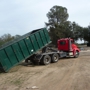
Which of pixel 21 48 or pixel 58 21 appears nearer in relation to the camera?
pixel 21 48

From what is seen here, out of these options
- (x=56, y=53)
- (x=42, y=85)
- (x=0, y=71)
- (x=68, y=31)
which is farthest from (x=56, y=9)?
(x=42, y=85)

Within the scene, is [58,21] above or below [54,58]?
below

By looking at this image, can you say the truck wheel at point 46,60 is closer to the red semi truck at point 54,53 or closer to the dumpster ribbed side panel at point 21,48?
the red semi truck at point 54,53

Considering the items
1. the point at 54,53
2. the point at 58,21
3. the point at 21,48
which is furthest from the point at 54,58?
the point at 58,21

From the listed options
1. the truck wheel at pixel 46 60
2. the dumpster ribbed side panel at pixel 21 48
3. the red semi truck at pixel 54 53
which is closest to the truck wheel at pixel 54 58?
the red semi truck at pixel 54 53

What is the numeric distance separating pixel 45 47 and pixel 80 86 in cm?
1022

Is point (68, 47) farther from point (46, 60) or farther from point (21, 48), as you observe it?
point (21, 48)

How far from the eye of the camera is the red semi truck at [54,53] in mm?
18050

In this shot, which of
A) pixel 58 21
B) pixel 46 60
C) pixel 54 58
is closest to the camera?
pixel 46 60

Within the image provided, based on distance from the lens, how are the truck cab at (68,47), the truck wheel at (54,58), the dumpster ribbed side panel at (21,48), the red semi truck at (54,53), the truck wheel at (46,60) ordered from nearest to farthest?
the dumpster ribbed side panel at (21,48) → the truck wheel at (46,60) → the red semi truck at (54,53) → the truck wheel at (54,58) → the truck cab at (68,47)

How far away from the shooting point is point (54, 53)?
762 inches

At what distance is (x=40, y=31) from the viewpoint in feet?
60.1

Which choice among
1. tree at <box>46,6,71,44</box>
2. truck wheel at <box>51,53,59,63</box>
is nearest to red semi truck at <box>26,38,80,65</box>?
truck wheel at <box>51,53,59,63</box>

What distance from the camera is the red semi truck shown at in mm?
18050
